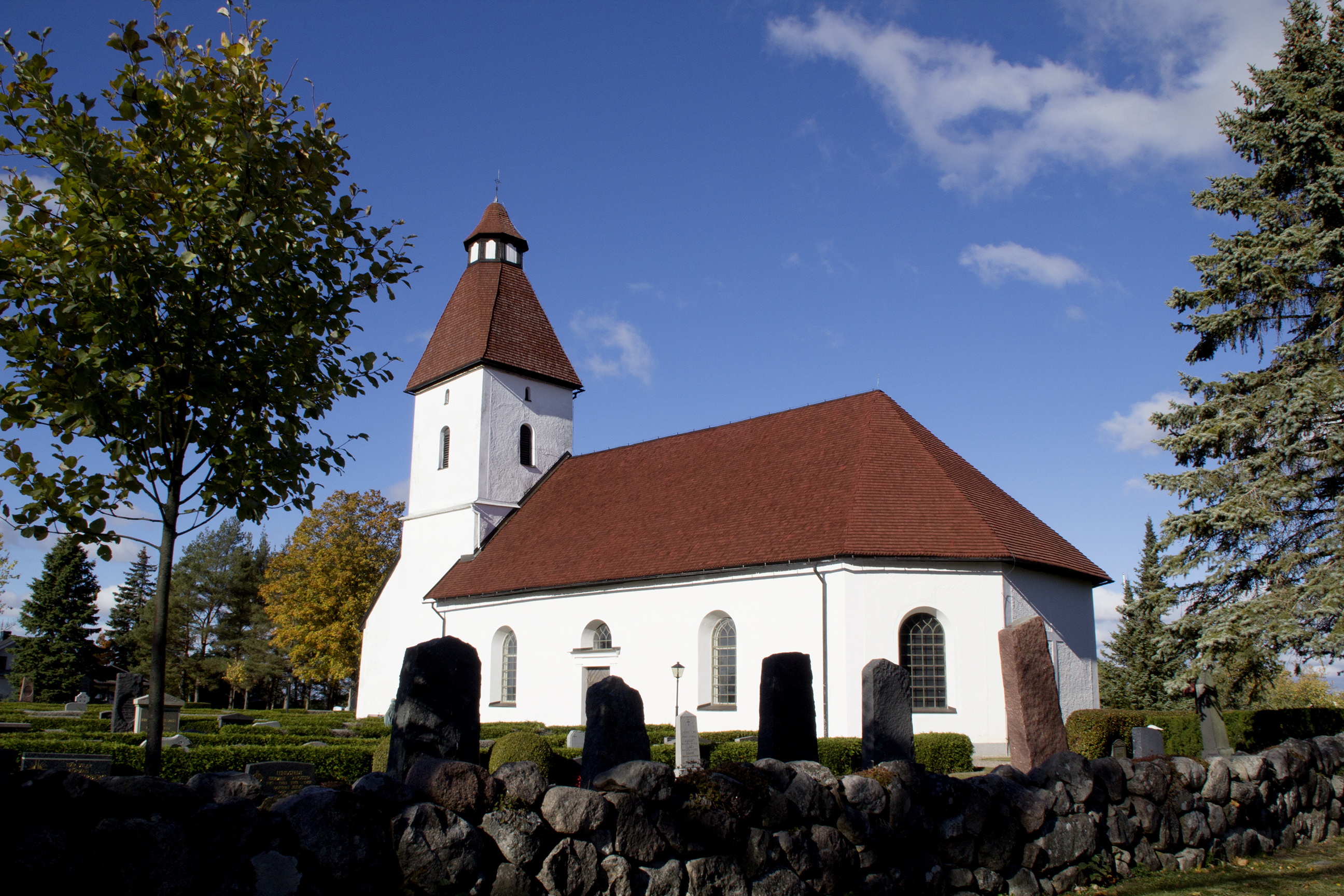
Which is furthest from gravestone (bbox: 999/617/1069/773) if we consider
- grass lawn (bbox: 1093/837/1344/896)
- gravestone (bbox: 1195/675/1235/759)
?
gravestone (bbox: 1195/675/1235/759)

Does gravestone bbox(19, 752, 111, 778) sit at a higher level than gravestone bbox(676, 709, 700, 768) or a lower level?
higher

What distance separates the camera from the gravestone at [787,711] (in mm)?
8922

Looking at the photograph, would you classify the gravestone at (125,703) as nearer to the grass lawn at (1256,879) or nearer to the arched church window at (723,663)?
the arched church window at (723,663)

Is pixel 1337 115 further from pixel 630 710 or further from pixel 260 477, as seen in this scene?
pixel 260 477

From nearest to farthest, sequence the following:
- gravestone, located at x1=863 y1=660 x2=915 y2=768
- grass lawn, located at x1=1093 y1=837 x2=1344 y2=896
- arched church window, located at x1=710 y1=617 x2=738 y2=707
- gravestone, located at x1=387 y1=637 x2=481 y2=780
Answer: gravestone, located at x1=387 y1=637 x2=481 y2=780 < grass lawn, located at x1=1093 y1=837 x2=1344 y2=896 < gravestone, located at x1=863 y1=660 x2=915 y2=768 < arched church window, located at x1=710 y1=617 x2=738 y2=707

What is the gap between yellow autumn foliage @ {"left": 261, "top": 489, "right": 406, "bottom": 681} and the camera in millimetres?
40031

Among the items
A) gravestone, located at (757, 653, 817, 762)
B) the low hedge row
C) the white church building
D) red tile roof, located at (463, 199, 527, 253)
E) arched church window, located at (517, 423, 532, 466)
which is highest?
red tile roof, located at (463, 199, 527, 253)

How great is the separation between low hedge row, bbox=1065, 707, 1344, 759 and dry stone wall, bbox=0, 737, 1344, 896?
4.74 metres

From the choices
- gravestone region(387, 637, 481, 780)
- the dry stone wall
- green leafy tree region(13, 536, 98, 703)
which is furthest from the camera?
green leafy tree region(13, 536, 98, 703)

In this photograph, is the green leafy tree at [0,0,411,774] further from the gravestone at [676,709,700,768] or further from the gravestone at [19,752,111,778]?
the gravestone at [676,709,700,768]

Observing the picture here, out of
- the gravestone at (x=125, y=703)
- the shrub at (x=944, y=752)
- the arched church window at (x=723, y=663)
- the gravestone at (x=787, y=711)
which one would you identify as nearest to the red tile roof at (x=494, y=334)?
the arched church window at (x=723, y=663)

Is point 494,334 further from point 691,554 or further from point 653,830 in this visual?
point 653,830

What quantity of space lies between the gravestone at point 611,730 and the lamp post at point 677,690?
36.0ft

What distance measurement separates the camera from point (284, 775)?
9.49 metres
